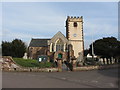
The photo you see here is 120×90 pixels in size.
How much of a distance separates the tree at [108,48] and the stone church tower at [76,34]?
27.1ft

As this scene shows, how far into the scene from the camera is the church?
47500 mm

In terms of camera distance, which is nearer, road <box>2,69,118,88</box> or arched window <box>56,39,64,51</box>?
road <box>2,69,118,88</box>

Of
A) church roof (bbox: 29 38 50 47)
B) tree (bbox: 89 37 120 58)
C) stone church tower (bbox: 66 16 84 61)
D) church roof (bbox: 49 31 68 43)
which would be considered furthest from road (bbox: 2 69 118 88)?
church roof (bbox: 29 38 50 47)

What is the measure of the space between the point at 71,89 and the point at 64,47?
40173mm

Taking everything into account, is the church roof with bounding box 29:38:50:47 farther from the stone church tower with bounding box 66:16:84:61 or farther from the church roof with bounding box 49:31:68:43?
the stone church tower with bounding box 66:16:84:61

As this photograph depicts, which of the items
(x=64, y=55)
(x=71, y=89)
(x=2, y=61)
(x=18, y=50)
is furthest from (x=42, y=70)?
(x=64, y=55)

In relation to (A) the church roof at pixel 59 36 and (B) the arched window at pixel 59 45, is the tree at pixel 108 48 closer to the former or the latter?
(A) the church roof at pixel 59 36

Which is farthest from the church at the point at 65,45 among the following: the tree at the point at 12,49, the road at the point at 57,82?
the road at the point at 57,82

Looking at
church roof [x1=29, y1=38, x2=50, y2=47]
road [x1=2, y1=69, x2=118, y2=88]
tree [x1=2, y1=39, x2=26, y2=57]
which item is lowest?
road [x1=2, y1=69, x2=118, y2=88]

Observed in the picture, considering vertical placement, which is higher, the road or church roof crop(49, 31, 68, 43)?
church roof crop(49, 31, 68, 43)

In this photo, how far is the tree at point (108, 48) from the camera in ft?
176

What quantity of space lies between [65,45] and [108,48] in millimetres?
16458

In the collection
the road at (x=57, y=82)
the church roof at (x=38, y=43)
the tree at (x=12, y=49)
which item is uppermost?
the church roof at (x=38, y=43)

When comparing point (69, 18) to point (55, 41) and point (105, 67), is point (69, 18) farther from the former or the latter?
point (105, 67)
